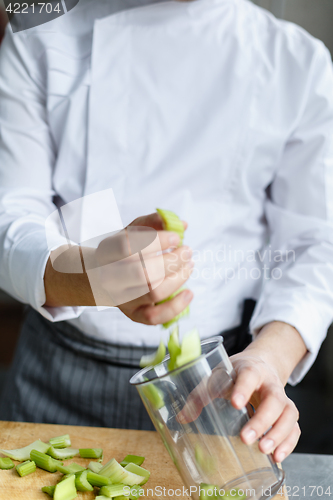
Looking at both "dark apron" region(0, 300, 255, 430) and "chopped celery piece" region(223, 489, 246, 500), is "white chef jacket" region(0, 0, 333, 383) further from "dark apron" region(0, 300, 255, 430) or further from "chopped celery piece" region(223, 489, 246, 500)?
"chopped celery piece" region(223, 489, 246, 500)

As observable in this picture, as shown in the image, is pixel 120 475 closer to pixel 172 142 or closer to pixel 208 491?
pixel 208 491

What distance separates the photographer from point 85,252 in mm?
423

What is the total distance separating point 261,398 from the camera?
448mm

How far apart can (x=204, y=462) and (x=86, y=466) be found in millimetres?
210

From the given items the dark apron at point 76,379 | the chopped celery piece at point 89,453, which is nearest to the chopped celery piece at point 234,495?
the chopped celery piece at point 89,453

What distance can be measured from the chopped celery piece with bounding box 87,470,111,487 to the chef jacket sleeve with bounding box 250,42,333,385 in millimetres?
273

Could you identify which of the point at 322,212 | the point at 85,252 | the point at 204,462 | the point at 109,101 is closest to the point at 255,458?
the point at 204,462

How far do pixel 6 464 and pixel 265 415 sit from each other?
1.02 ft

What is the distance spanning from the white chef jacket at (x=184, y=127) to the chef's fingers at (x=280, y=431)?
20cm

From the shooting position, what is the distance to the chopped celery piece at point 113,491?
18.5 inches

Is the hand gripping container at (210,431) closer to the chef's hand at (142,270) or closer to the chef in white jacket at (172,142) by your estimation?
the chef's hand at (142,270)

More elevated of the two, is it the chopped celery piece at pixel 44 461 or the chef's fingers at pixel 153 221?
the chef's fingers at pixel 153 221

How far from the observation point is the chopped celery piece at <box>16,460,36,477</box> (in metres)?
0.51

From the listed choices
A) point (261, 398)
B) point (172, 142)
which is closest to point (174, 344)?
point (261, 398)
